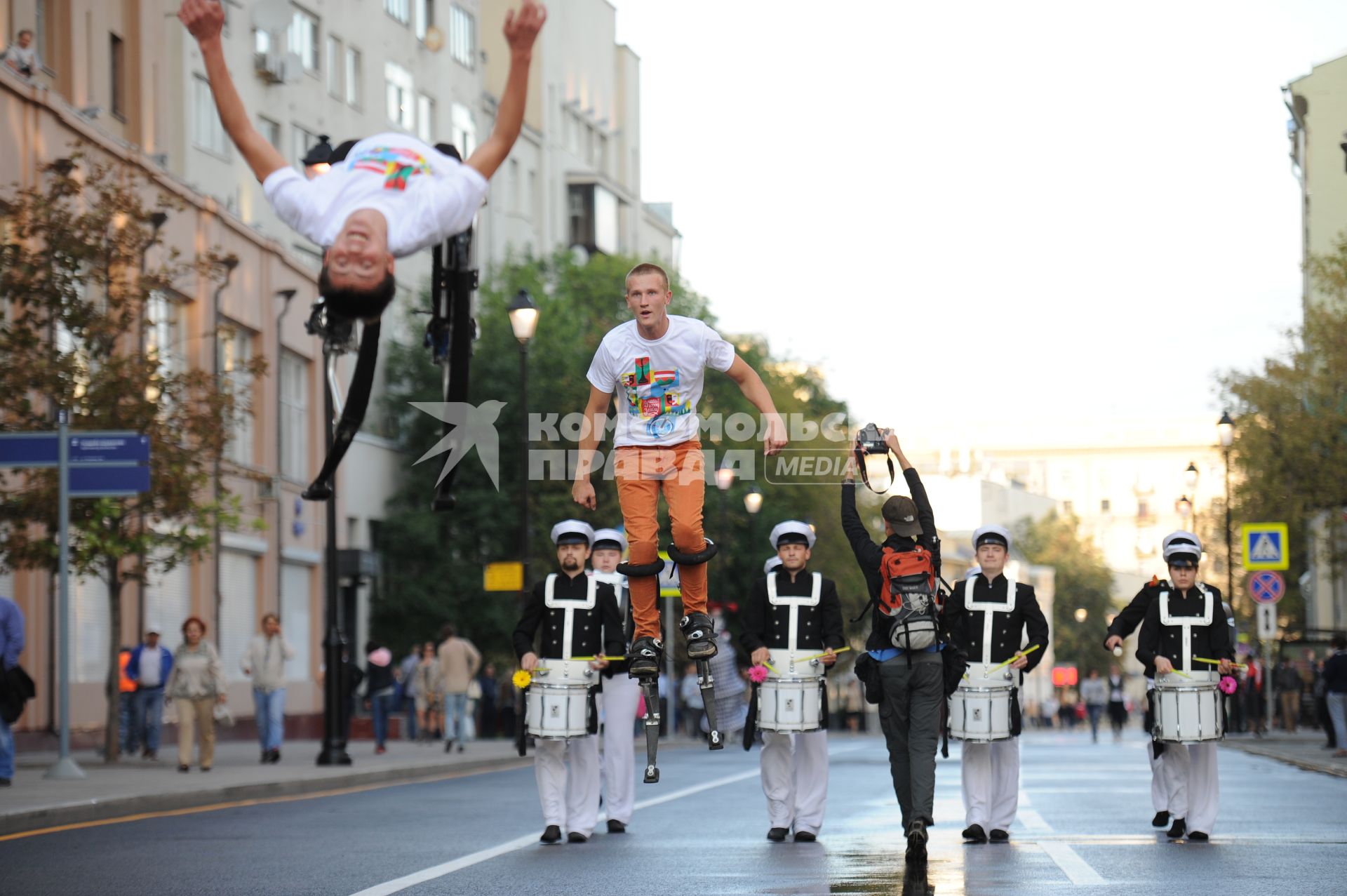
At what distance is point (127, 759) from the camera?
98.1 ft

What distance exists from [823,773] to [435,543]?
124ft

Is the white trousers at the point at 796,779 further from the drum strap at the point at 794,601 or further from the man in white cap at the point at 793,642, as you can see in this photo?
the drum strap at the point at 794,601

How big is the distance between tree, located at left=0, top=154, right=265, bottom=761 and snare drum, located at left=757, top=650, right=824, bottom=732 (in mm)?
12277

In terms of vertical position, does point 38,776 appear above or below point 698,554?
below

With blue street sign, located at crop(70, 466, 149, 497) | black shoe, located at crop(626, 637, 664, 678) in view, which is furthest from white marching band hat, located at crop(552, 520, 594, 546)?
blue street sign, located at crop(70, 466, 149, 497)

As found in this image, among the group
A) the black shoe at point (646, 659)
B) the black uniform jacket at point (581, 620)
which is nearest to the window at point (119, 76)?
the black uniform jacket at point (581, 620)

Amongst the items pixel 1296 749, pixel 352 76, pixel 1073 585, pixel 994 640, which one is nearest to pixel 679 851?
pixel 994 640

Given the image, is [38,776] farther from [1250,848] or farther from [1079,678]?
[1079,678]

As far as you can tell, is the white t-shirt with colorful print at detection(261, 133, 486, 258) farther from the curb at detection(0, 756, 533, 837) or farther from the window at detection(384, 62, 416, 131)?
the window at detection(384, 62, 416, 131)

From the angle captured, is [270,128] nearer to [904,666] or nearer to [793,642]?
[793,642]

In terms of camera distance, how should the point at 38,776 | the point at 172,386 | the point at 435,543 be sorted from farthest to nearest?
the point at 435,543, the point at 172,386, the point at 38,776

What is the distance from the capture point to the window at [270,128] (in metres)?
48.2

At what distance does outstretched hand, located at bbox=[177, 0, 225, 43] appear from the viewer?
22.4 ft

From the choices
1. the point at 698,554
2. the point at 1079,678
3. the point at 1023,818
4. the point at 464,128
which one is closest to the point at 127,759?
the point at 1023,818
